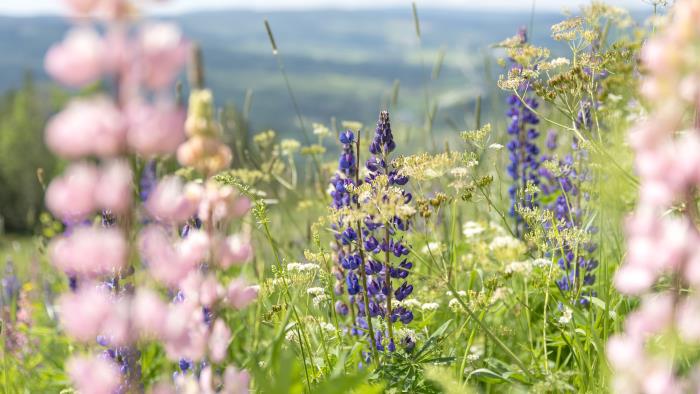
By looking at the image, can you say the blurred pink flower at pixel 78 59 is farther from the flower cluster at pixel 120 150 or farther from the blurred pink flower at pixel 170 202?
the blurred pink flower at pixel 170 202

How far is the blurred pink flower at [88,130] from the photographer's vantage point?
1.34 m

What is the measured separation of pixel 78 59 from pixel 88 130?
0.13 metres

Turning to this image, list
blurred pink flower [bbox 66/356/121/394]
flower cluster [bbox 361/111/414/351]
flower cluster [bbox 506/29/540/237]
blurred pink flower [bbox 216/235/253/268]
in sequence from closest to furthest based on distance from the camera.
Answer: blurred pink flower [bbox 66/356/121/394], blurred pink flower [bbox 216/235/253/268], flower cluster [bbox 361/111/414/351], flower cluster [bbox 506/29/540/237]

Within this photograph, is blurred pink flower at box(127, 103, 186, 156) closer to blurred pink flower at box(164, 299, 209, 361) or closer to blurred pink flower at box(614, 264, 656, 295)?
blurred pink flower at box(164, 299, 209, 361)

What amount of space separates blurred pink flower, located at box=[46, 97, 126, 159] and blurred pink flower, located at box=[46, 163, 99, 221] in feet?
0.12

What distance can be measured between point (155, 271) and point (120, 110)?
1.11ft

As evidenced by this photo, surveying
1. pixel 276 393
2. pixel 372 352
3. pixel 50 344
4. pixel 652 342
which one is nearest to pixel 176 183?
pixel 276 393

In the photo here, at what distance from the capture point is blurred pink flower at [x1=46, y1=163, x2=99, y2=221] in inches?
53.8

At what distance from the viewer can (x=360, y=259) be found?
317 cm

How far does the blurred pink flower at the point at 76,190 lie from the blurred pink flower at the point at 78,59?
0.16 meters

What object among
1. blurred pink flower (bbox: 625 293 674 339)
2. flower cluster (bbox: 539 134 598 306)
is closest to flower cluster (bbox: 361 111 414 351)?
flower cluster (bbox: 539 134 598 306)

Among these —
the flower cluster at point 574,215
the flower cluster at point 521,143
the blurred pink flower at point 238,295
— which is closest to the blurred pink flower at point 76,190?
the blurred pink flower at point 238,295

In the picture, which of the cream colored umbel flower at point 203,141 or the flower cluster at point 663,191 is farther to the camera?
the cream colored umbel flower at point 203,141

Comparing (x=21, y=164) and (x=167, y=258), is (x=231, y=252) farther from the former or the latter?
(x=21, y=164)
